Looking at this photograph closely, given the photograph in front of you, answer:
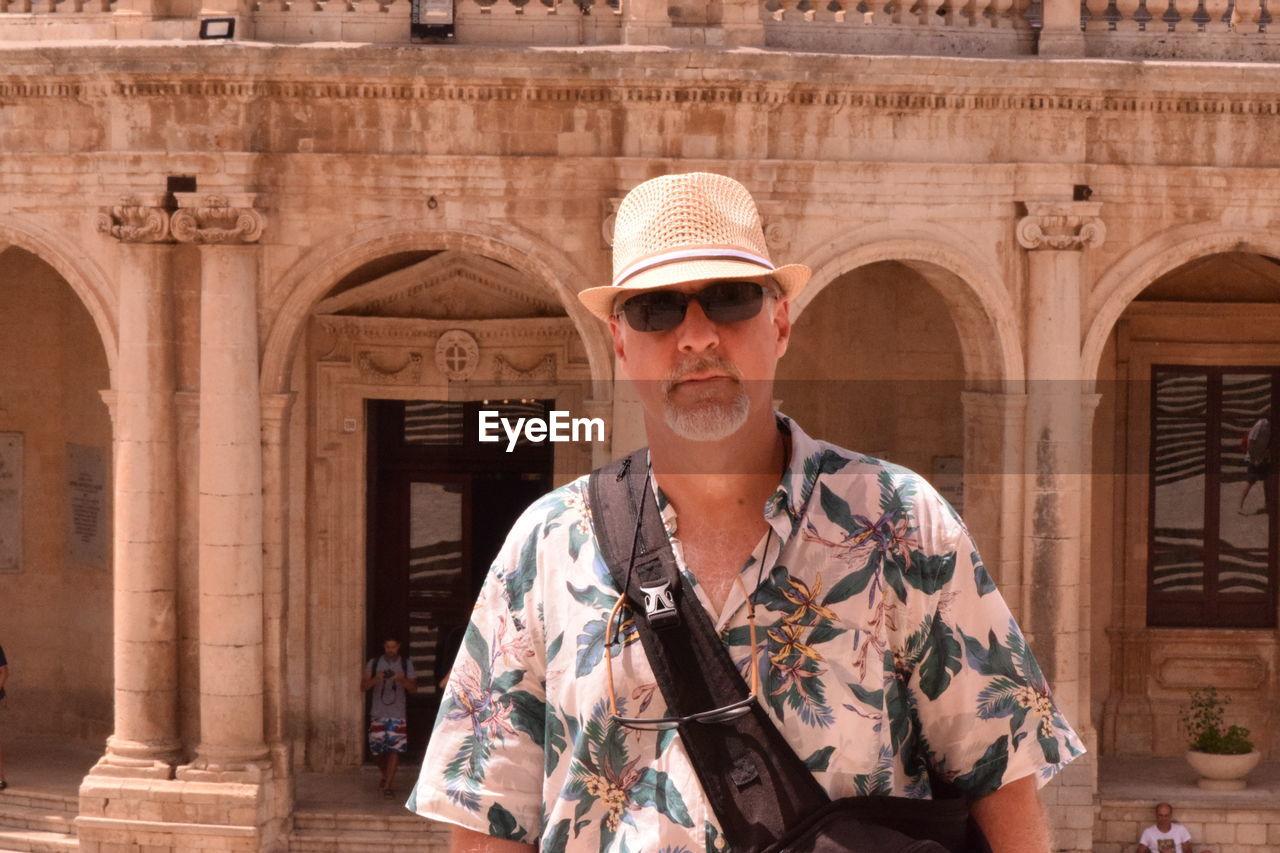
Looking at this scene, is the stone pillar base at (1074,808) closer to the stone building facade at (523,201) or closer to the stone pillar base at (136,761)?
the stone building facade at (523,201)

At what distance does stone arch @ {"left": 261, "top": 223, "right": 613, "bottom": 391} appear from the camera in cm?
1532

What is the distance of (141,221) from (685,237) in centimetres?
1173

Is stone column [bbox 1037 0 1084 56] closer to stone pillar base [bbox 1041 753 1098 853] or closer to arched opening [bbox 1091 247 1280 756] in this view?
arched opening [bbox 1091 247 1280 756]

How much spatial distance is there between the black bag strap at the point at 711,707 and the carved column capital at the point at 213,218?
1148 centimetres

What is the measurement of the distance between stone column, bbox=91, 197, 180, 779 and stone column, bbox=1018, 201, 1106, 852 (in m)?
6.04

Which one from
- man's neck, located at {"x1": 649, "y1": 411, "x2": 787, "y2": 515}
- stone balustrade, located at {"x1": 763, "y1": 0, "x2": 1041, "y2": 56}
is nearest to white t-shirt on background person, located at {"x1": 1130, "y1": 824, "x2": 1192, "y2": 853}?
stone balustrade, located at {"x1": 763, "y1": 0, "x2": 1041, "y2": 56}

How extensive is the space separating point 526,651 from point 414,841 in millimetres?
12060

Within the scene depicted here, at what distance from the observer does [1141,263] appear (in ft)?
52.1

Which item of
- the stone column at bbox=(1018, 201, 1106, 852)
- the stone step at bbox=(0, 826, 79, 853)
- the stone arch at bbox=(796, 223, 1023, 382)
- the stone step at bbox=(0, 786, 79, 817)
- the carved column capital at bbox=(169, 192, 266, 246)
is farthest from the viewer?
the stone step at bbox=(0, 786, 79, 817)

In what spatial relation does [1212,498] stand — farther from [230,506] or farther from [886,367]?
[230,506]

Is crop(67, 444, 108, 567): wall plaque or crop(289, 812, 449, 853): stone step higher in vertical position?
crop(67, 444, 108, 567): wall plaque

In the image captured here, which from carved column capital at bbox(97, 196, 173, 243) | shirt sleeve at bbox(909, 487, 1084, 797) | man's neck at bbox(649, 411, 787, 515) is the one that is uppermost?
carved column capital at bbox(97, 196, 173, 243)

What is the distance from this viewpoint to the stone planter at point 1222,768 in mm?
16484

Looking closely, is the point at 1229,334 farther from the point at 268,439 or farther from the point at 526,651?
the point at 526,651
